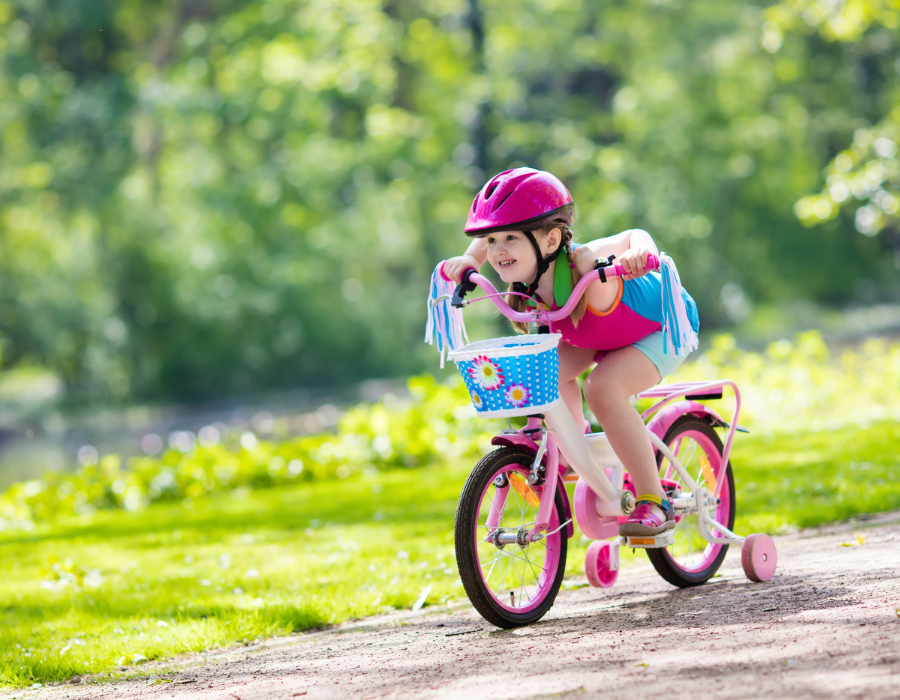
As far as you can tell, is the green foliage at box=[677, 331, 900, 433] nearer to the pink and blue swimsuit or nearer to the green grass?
the green grass

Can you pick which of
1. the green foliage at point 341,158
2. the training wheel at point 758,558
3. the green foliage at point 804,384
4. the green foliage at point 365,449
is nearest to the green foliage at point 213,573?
the green foliage at point 365,449

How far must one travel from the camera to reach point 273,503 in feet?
27.3

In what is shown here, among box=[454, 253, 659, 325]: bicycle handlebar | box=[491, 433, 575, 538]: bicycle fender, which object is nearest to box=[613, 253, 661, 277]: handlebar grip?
box=[454, 253, 659, 325]: bicycle handlebar

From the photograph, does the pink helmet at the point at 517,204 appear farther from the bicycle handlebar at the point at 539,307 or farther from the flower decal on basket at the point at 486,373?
the flower decal on basket at the point at 486,373

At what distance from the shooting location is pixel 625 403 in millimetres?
3742

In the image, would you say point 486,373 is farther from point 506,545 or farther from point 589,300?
point 506,545

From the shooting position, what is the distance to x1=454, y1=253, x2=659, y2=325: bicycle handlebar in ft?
11.2

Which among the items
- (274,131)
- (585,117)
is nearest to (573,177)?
(585,117)

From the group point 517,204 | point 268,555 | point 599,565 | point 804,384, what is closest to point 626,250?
point 517,204

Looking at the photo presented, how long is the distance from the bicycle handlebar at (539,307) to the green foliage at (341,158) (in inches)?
822

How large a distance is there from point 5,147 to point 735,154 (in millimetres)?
19954

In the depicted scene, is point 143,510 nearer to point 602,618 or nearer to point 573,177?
point 602,618

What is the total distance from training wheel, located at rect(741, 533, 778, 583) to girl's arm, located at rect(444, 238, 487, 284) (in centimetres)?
155

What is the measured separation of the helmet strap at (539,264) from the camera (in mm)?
3598
